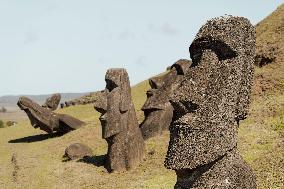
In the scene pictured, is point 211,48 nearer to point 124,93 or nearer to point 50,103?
point 124,93

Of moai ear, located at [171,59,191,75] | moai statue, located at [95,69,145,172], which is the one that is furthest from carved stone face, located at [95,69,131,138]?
moai ear, located at [171,59,191,75]

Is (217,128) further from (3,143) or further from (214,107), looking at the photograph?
(3,143)

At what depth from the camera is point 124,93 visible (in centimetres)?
2217

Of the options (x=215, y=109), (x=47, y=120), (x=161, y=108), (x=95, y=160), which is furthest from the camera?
(x=47, y=120)

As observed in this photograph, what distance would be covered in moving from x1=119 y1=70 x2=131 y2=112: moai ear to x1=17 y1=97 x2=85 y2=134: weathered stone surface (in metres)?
13.3

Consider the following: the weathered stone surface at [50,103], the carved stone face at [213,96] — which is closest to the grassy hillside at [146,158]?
the weathered stone surface at [50,103]

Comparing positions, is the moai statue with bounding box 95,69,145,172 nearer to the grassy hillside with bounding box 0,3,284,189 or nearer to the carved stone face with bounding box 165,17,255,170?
the grassy hillside with bounding box 0,3,284,189

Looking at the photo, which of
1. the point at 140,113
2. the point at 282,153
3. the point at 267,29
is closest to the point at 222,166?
the point at 282,153

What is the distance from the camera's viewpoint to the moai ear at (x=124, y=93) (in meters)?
22.0

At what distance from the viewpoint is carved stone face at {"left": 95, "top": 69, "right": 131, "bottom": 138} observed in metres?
21.9

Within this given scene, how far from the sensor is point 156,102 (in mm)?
26203

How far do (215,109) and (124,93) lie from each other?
13789 millimetres

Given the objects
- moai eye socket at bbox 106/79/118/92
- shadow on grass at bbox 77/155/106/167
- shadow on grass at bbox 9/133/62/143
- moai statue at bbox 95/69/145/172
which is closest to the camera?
moai statue at bbox 95/69/145/172

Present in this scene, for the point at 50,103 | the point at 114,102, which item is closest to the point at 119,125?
the point at 114,102
